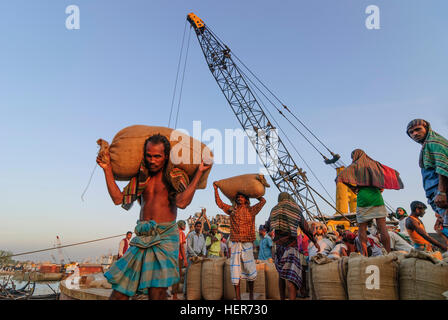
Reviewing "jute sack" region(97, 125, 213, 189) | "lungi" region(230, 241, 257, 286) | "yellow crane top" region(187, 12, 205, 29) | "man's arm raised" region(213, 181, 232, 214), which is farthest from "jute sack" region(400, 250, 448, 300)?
"yellow crane top" region(187, 12, 205, 29)

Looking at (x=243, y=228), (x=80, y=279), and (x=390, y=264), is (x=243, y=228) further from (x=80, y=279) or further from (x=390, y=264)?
(x=80, y=279)

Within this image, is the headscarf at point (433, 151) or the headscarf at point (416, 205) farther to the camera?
the headscarf at point (416, 205)

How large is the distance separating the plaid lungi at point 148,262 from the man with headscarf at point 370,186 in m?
2.79

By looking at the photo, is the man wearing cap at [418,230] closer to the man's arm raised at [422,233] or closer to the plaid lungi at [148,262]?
the man's arm raised at [422,233]

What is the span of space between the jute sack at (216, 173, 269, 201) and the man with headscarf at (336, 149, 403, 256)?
3.69 ft

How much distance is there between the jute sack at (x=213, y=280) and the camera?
4465mm

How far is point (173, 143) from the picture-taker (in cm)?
261

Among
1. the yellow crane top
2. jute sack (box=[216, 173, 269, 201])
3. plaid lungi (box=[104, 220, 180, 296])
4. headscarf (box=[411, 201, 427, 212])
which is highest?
the yellow crane top

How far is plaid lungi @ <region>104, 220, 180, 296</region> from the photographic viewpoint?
2090mm

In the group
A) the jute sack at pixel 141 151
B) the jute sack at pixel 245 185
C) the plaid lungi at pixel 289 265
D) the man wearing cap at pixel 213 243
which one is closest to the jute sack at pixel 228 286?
the plaid lungi at pixel 289 265

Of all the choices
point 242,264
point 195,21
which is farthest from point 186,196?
point 195,21

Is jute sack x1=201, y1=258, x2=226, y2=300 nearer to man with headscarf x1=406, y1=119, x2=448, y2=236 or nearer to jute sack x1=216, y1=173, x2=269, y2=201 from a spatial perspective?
jute sack x1=216, y1=173, x2=269, y2=201

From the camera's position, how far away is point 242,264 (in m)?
3.97
